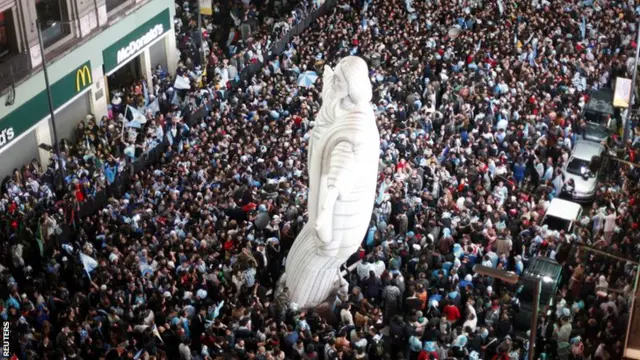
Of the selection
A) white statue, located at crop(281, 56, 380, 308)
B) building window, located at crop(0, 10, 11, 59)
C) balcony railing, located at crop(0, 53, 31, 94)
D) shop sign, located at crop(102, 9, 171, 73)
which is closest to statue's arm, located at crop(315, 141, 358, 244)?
white statue, located at crop(281, 56, 380, 308)

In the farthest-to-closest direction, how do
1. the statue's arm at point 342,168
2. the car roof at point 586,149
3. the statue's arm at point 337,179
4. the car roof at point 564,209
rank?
the car roof at point 586,149 → the car roof at point 564,209 → the statue's arm at point 342,168 → the statue's arm at point 337,179

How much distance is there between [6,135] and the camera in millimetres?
33906

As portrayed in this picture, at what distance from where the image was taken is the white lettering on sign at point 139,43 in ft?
130

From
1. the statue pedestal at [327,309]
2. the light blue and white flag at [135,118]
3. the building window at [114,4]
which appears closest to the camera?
the statue pedestal at [327,309]

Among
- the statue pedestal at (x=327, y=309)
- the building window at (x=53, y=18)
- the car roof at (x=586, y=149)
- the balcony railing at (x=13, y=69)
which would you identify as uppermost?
the building window at (x=53, y=18)

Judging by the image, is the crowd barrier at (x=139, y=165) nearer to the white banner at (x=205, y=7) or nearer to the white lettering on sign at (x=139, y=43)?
the white banner at (x=205, y=7)

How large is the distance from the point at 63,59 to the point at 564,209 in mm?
15902

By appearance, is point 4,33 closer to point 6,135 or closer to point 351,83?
point 6,135

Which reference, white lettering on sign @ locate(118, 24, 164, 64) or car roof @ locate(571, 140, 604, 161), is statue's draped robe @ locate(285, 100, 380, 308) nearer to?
car roof @ locate(571, 140, 604, 161)

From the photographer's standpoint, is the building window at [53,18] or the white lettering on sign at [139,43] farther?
the white lettering on sign at [139,43]

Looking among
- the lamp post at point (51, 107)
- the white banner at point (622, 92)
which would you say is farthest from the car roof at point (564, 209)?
the lamp post at point (51, 107)

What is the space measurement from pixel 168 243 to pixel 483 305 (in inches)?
316

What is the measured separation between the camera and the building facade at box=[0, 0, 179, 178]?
34.4m

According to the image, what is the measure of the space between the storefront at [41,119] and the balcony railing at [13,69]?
2.97ft
